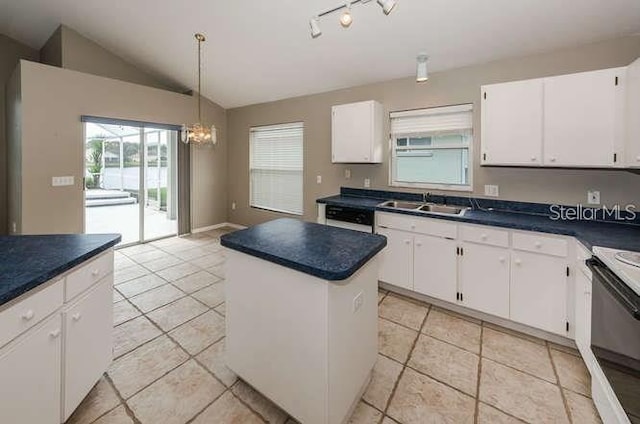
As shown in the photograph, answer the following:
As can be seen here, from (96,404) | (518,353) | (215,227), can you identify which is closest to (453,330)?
(518,353)

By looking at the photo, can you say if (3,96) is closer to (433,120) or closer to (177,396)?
(177,396)

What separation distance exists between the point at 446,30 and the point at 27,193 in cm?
513

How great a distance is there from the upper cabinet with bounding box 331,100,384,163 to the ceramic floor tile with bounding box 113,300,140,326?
A: 2.84m

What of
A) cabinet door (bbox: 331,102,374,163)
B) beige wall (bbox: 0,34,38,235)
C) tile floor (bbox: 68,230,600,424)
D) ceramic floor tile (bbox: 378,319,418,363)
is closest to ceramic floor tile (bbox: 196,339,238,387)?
tile floor (bbox: 68,230,600,424)

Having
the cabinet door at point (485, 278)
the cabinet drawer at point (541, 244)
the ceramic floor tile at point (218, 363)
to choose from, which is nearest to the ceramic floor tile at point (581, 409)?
the cabinet door at point (485, 278)

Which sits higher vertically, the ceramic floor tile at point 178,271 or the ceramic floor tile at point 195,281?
the ceramic floor tile at point 178,271

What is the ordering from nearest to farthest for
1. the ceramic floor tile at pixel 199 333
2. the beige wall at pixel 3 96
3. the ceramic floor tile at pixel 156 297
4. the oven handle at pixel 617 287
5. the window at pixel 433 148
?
the oven handle at pixel 617 287 < the ceramic floor tile at pixel 199 333 < the ceramic floor tile at pixel 156 297 < the window at pixel 433 148 < the beige wall at pixel 3 96

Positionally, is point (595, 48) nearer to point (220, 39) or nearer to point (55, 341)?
point (220, 39)

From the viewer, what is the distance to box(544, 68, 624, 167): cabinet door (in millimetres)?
2152

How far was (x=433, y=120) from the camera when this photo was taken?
11.3ft

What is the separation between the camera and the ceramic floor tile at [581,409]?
5.25ft

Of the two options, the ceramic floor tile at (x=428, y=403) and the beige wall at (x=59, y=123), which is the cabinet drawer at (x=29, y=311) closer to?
the ceramic floor tile at (x=428, y=403)

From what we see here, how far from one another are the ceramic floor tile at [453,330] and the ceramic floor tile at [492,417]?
0.57 meters

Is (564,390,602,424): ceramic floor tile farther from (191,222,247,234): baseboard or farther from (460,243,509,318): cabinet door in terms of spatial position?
(191,222,247,234): baseboard
